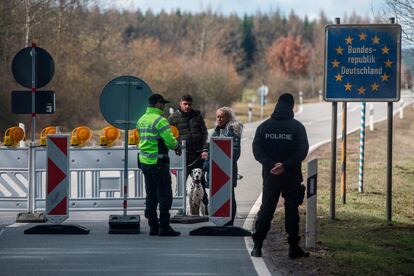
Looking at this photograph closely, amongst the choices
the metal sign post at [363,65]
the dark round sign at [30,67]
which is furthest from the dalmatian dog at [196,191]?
the dark round sign at [30,67]

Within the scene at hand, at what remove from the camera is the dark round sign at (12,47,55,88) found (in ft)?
45.2

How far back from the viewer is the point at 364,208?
1628 cm

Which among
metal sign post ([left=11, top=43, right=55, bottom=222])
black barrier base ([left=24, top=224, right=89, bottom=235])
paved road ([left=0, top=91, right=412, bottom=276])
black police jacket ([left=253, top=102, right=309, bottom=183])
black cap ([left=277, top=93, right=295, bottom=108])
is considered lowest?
paved road ([left=0, top=91, right=412, bottom=276])

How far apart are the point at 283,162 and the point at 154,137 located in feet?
7.77

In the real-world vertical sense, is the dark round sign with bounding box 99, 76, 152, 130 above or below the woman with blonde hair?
above

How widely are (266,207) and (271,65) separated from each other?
118067 millimetres

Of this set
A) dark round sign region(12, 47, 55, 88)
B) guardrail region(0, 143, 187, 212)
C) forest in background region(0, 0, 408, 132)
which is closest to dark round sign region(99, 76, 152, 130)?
dark round sign region(12, 47, 55, 88)

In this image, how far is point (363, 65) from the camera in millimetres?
14508

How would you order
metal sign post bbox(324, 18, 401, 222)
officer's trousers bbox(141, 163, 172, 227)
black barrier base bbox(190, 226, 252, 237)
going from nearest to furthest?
officer's trousers bbox(141, 163, 172, 227)
black barrier base bbox(190, 226, 252, 237)
metal sign post bbox(324, 18, 401, 222)

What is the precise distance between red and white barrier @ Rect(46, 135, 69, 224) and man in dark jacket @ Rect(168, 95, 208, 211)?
2.26m

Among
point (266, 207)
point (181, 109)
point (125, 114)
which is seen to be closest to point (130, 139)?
point (181, 109)

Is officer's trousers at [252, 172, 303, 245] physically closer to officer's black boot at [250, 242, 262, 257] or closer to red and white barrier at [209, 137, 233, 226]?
officer's black boot at [250, 242, 262, 257]

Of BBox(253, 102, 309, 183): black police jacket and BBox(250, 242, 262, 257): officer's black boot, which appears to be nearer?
BBox(253, 102, 309, 183): black police jacket

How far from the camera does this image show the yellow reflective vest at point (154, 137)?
489 inches
